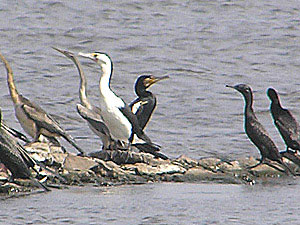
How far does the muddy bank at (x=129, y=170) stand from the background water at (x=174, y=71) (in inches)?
19.3

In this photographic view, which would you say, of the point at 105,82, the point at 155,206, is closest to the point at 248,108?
→ the point at 105,82

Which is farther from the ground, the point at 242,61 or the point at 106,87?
the point at 106,87

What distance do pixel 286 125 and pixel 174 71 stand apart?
357 inches

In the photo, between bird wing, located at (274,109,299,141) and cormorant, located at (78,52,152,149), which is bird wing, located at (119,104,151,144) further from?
bird wing, located at (274,109,299,141)

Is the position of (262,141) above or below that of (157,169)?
above

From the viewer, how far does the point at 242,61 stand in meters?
23.5

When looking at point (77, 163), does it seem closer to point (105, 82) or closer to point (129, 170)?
point (129, 170)

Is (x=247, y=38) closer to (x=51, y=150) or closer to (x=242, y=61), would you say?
(x=242, y=61)

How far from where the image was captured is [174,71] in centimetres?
2203

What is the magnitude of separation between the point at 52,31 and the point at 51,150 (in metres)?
14.3

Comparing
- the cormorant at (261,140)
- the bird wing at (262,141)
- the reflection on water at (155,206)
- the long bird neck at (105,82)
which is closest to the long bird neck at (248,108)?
the cormorant at (261,140)

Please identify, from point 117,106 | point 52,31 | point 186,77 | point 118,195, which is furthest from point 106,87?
point 52,31

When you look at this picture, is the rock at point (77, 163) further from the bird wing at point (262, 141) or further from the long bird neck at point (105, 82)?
the bird wing at point (262, 141)

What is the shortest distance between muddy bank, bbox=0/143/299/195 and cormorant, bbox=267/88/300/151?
1.20ft
